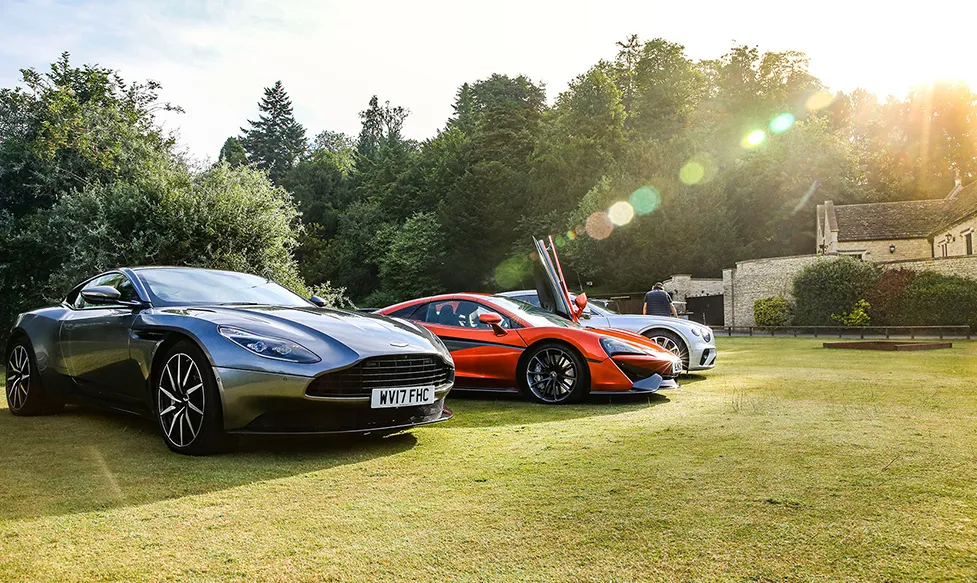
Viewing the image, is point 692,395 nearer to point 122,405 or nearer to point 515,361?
point 515,361

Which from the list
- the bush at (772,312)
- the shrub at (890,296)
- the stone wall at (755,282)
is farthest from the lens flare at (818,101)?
the shrub at (890,296)

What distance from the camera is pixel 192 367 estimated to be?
17.0ft

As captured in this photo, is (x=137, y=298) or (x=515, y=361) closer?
(x=137, y=298)

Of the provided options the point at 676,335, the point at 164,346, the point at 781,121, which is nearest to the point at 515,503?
the point at 164,346

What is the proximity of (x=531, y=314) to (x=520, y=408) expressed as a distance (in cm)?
153

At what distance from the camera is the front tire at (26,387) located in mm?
7141

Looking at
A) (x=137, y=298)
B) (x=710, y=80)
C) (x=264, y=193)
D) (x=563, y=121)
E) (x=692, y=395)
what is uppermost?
(x=710, y=80)

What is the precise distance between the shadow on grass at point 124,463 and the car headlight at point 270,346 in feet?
2.06

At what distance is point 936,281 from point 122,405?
1290 inches

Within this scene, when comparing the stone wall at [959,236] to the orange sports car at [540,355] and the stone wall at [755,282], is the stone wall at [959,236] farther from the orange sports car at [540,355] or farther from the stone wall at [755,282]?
the orange sports car at [540,355]

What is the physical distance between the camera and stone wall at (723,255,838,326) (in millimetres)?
36656

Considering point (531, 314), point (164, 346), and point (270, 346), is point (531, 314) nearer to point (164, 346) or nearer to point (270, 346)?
point (270, 346)

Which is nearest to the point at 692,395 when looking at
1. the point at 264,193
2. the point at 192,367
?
the point at 192,367

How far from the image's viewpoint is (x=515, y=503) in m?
3.88
